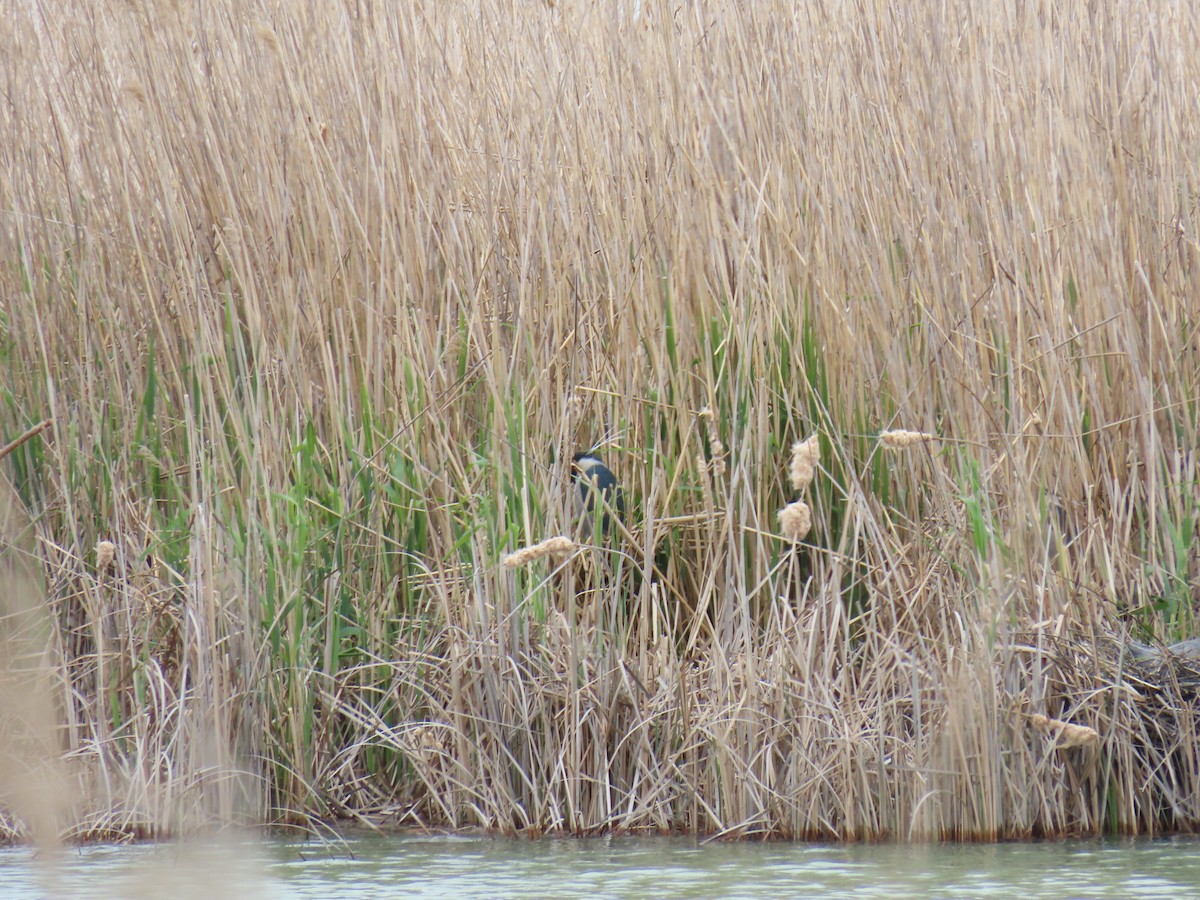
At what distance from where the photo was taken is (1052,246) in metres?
2.62

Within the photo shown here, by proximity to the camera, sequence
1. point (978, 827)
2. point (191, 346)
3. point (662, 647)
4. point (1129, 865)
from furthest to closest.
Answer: point (191, 346)
point (662, 647)
point (978, 827)
point (1129, 865)

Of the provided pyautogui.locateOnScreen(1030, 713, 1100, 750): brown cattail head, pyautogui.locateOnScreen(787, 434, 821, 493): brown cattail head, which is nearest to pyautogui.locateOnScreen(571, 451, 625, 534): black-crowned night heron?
pyautogui.locateOnScreen(787, 434, 821, 493): brown cattail head

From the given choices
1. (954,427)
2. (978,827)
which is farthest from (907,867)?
(954,427)

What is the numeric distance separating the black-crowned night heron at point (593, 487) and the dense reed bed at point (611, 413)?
48 mm

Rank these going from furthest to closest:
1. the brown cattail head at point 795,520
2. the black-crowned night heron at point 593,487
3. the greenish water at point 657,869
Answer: the black-crowned night heron at point 593,487
the brown cattail head at point 795,520
the greenish water at point 657,869

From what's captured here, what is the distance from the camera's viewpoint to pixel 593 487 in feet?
8.26

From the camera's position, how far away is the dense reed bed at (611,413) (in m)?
2.37

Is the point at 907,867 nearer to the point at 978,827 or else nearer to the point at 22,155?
the point at 978,827

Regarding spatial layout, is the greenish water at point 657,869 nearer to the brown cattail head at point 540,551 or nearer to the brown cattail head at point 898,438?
the brown cattail head at point 540,551

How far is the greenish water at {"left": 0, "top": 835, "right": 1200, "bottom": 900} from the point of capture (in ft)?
6.55

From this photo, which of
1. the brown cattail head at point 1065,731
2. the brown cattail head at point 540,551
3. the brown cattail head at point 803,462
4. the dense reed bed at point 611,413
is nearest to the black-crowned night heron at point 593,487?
the dense reed bed at point 611,413

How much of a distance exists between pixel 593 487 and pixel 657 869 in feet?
2.09

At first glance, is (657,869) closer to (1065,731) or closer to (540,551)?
(540,551)

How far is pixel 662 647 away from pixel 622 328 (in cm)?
56
